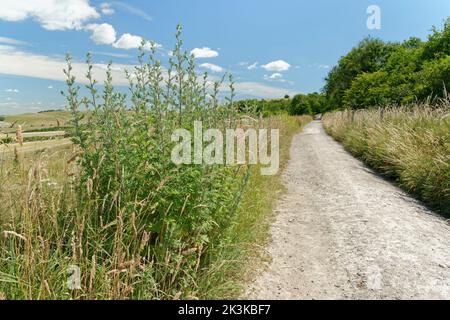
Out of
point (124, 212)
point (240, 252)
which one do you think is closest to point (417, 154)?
point (240, 252)

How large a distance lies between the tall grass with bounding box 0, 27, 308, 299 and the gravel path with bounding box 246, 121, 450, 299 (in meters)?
0.80

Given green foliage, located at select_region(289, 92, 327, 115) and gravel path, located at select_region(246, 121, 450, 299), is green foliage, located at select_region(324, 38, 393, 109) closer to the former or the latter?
gravel path, located at select_region(246, 121, 450, 299)

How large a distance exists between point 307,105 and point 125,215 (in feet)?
305

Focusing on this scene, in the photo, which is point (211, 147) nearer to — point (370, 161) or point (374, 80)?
point (370, 161)

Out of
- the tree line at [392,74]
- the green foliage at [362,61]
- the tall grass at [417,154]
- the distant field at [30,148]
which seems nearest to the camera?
the distant field at [30,148]

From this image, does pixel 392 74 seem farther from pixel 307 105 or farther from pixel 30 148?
pixel 307 105

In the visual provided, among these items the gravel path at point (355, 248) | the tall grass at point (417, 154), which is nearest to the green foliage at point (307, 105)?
the tall grass at point (417, 154)

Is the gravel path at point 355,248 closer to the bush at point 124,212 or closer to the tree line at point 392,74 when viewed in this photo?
the bush at point 124,212

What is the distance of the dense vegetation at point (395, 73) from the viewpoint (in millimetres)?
17828

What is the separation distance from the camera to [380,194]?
696 centimetres

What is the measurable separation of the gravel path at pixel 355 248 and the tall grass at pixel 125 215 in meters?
0.80

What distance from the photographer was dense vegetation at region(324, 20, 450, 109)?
1783 centimetres
